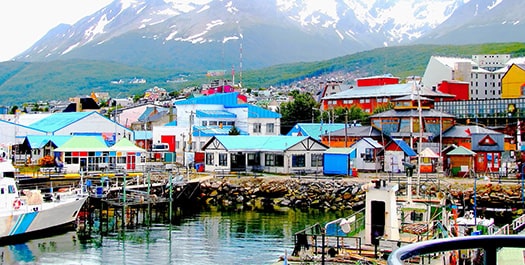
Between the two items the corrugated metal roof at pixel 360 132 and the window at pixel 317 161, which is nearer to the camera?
the window at pixel 317 161

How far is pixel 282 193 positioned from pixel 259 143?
360 inches

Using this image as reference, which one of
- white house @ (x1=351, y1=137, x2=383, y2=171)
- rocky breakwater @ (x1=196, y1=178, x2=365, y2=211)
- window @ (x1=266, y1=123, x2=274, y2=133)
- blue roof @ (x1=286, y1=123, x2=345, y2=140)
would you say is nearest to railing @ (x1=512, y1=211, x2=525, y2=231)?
rocky breakwater @ (x1=196, y1=178, x2=365, y2=211)

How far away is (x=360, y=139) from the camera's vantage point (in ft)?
177

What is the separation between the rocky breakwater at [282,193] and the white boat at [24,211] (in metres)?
13.0

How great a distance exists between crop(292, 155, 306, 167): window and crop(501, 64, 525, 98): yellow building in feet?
159

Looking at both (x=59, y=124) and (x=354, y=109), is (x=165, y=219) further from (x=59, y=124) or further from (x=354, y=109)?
(x=354, y=109)

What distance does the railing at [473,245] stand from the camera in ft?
10.6

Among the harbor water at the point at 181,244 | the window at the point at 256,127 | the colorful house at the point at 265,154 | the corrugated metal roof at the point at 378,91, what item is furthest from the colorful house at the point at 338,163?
the corrugated metal roof at the point at 378,91

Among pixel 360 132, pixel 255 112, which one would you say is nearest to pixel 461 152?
pixel 360 132

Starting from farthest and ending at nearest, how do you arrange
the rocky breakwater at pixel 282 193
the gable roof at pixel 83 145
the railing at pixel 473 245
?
the gable roof at pixel 83 145 < the rocky breakwater at pixel 282 193 < the railing at pixel 473 245

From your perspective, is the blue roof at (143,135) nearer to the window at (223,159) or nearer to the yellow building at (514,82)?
the window at (223,159)

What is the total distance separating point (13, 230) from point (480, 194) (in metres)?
27.1

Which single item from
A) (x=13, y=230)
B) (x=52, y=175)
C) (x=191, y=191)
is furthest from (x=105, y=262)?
(x=52, y=175)

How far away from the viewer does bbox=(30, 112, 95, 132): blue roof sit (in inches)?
2467
